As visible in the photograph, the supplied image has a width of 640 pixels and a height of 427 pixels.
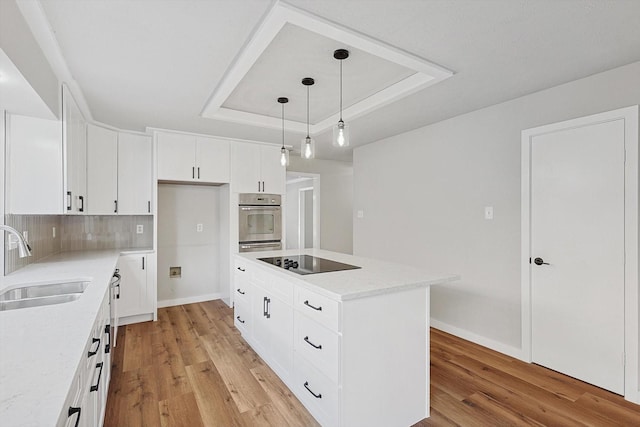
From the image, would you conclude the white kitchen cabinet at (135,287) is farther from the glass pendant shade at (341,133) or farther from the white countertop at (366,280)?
the glass pendant shade at (341,133)

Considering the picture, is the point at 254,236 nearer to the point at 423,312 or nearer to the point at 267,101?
the point at 267,101

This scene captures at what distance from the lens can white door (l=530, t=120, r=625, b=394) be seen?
2.31 m

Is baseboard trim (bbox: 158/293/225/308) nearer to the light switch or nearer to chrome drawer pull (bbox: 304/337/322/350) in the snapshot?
chrome drawer pull (bbox: 304/337/322/350)

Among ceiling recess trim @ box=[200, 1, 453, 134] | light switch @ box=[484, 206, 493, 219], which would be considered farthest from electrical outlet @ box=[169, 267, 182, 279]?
light switch @ box=[484, 206, 493, 219]

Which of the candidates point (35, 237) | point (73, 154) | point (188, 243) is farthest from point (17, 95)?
point (188, 243)

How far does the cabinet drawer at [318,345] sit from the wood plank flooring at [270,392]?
41 cm

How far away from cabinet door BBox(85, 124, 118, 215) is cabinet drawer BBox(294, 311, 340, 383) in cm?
277

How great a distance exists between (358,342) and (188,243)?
3482 millimetres

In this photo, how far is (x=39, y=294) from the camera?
1.97 meters

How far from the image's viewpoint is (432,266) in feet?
11.9

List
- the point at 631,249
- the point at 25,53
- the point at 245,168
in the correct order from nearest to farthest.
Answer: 1. the point at 25,53
2. the point at 631,249
3. the point at 245,168

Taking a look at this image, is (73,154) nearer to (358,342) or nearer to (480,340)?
(358,342)

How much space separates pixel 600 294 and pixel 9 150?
4359 mm

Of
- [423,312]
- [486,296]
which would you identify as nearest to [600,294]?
[486,296]
